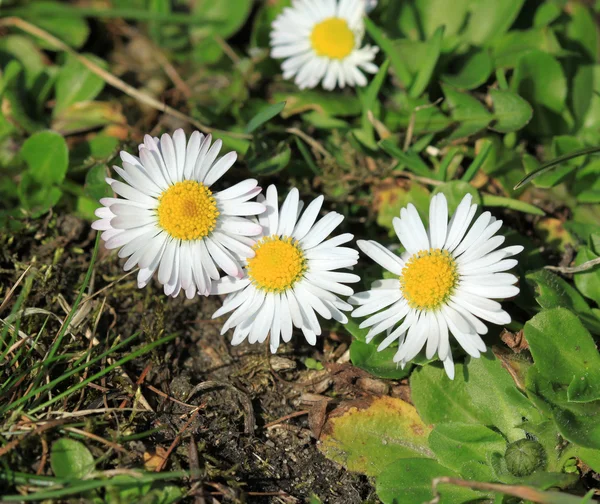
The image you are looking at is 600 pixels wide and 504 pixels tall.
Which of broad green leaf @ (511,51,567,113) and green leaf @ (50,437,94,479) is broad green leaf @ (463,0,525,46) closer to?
broad green leaf @ (511,51,567,113)

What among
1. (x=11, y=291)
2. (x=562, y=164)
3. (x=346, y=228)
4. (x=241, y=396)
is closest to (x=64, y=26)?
(x=11, y=291)

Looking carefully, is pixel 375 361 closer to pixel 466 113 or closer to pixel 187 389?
pixel 187 389

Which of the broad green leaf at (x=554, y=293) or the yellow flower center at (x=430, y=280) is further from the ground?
the broad green leaf at (x=554, y=293)

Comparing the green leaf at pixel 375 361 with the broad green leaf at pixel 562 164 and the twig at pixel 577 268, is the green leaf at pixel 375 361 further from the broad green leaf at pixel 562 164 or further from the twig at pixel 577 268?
the broad green leaf at pixel 562 164

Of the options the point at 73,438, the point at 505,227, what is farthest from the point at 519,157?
the point at 73,438

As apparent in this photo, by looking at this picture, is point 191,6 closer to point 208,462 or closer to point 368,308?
point 368,308

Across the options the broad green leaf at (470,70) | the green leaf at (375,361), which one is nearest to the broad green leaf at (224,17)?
the broad green leaf at (470,70)
